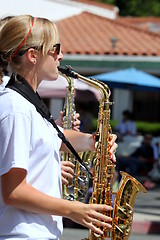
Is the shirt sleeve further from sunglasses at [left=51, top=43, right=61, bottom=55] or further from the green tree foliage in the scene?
the green tree foliage

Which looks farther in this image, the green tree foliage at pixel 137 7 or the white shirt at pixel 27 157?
the green tree foliage at pixel 137 7

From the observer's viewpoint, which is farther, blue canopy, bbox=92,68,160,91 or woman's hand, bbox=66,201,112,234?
blue canopy, bbox=92,68,160,91

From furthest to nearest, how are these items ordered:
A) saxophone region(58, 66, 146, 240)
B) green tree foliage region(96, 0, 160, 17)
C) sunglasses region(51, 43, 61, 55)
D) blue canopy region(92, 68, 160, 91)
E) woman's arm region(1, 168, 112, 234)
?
green tree foliage region(96, 0, 160, 17) → blue canopy region(92, 68, 160, 91) → saxophone region(58, 66, 146, 240) → sunglasses region(51, 43, 61, 55) → woman's arm region(1, 168, 112, 234)

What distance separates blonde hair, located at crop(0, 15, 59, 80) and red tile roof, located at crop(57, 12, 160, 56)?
53.4 feet

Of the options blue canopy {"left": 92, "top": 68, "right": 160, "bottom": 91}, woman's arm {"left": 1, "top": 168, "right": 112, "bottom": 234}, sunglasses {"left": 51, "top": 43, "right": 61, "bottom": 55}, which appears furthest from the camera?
blue canopy {"left": 92, "top": 68, "right": 160, "bottom": 91}

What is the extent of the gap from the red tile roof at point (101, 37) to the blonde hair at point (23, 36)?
16.3m

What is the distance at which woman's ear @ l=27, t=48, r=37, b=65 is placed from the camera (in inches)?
112

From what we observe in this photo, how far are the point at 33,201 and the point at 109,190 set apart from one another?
2.31 ft

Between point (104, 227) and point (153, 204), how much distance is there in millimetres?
9716

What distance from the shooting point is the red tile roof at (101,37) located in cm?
1936

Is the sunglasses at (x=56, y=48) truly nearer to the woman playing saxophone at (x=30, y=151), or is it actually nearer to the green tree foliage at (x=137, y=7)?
the woman playing saxophone at (x=30, y=151)

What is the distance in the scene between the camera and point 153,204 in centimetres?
1266

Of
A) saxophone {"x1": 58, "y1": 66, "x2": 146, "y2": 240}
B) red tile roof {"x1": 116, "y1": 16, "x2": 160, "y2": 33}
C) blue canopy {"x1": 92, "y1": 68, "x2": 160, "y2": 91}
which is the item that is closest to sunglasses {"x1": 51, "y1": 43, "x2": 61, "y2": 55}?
saxophone {"x1": 58, "y1": 66, "x2": 146, "y2": 240}

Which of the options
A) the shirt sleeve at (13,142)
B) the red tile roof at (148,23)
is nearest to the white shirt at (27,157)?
the shirt sleeve at (13,142)
